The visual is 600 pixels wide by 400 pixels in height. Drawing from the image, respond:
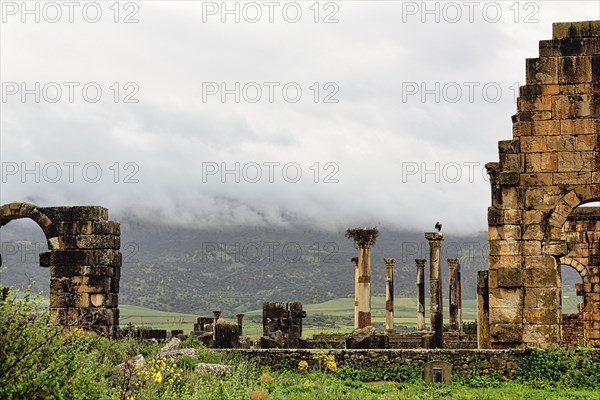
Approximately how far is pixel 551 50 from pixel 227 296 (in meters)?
177

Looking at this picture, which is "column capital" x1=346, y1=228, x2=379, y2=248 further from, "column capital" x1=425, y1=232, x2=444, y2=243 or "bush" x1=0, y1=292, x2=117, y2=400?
"bush" x1=0, y1=292, x2=117, y2=400

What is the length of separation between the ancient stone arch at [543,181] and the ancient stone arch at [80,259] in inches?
406

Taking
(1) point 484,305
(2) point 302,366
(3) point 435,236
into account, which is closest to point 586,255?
(3) point 435,236

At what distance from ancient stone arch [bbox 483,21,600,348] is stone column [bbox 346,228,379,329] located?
13660 millimetres

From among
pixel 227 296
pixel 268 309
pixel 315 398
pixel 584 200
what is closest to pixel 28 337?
pixel 315 398

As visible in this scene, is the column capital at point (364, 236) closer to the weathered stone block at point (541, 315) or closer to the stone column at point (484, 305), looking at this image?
the stone column at point (484, 305)

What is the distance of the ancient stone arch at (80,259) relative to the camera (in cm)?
2416

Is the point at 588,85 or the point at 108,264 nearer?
the point at 588,85

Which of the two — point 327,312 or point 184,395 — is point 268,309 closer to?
point 184,395

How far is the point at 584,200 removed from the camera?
2098cm

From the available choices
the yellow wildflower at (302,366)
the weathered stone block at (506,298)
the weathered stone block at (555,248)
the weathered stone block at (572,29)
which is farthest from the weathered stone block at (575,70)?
the yellow wildflower at (302,366)

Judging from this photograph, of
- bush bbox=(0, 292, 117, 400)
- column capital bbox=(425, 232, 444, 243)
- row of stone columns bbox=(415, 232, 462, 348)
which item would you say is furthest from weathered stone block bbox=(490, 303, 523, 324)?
column capital bbox=(425, 232, 444, 243)

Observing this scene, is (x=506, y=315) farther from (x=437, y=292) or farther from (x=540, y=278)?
(x=437, y=292)

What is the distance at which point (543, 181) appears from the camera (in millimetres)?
21078
